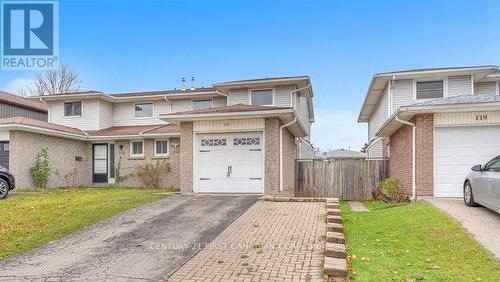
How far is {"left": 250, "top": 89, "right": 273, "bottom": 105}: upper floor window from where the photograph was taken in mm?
18766

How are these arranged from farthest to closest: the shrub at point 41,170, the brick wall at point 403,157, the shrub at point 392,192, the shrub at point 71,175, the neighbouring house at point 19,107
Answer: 1. the neighbouring house at point 19,107
2. the shrub at point 71,175
3. the shrub at point 41,170
4. the shrub at point 392,192
5. the brick wall at point 403,157

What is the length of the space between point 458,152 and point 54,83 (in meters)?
35.9

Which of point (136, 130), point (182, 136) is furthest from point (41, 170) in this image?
point (182, 136)

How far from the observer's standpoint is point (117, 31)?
1836 centimetres

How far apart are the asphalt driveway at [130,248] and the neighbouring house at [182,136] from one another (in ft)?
10.7

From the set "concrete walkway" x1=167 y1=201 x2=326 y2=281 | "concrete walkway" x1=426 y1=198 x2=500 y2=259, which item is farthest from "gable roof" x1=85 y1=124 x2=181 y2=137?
"concrete walkway" x1=426 y1=198 x2=500 y2=259

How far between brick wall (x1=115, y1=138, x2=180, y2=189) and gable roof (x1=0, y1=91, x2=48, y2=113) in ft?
31.5

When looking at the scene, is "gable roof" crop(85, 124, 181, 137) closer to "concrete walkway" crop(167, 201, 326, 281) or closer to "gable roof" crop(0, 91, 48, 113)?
"gable roof" crop(0, 91, 48, 113)

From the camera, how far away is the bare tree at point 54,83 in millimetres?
33531

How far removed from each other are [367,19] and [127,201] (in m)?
13.0

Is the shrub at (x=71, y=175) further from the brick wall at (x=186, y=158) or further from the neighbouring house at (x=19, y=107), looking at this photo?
the brick wall at (x=186, y=158)

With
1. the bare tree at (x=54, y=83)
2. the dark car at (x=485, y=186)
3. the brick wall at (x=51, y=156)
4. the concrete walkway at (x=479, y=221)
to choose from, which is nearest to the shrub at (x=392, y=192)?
the concrete walkway at (x=479, y=221)

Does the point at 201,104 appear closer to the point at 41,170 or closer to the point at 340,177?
the point at 41,170

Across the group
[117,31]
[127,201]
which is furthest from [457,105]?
[117,31]
